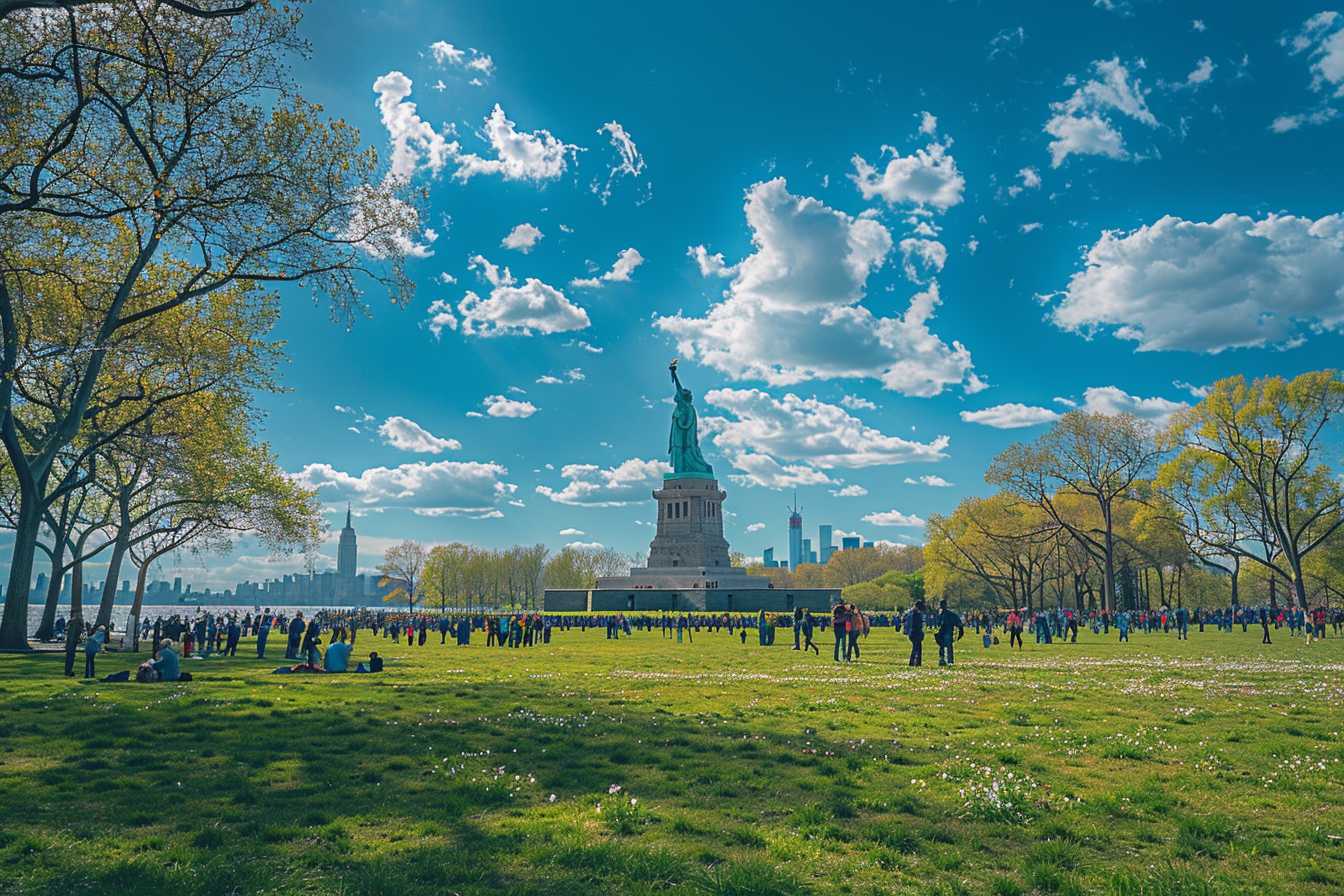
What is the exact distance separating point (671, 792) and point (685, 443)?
93836mm

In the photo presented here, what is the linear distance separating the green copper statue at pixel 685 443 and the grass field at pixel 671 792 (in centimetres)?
8291

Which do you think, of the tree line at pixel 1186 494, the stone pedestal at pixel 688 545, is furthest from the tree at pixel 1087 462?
the stone pedestal at pixel 688 545

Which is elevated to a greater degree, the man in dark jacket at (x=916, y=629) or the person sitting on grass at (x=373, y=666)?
the man in dark jacket at (x=916, y=629)

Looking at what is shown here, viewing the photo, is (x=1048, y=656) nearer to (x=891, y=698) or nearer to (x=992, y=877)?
(x=891, y=698)

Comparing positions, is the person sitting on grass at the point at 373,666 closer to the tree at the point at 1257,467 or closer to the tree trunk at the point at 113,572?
the tree trunk at the point at 113,572

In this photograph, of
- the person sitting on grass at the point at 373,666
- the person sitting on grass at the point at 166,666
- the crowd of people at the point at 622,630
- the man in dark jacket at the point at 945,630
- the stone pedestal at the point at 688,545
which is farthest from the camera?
the stone pedestal at the point at 688,545

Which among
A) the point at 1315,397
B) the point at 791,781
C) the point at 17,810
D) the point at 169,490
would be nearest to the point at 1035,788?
the point at 791,781

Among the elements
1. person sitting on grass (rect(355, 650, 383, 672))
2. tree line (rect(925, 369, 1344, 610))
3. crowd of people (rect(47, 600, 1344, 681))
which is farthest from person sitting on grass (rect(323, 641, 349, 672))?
tree line (rect(925, 369, 1344, 610))

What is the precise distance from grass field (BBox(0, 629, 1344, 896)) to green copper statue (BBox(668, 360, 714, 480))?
8291 cm

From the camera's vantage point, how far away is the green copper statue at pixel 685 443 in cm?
10125

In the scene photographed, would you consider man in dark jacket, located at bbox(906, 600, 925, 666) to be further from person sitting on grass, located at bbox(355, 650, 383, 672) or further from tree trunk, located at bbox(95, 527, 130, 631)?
tree trunk, located at bbox(95, 527, 130, 631)

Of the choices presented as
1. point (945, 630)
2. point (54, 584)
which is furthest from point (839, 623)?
point (54, 584)

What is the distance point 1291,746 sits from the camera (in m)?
11.6

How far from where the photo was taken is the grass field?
6.71 metres
